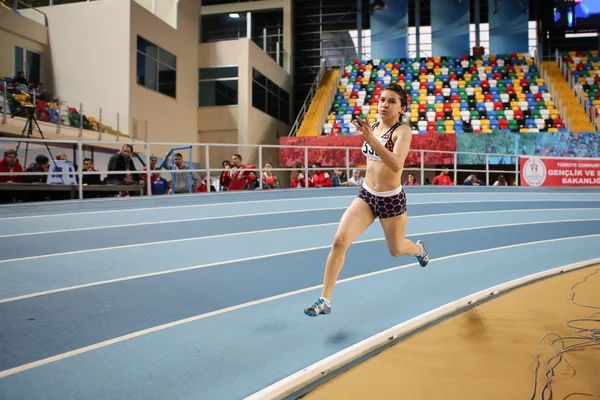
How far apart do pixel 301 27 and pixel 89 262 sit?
84.3ft

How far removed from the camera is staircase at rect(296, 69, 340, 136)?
22891mm

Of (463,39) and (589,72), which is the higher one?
(463,39)

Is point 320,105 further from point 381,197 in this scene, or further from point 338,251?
point 338,251

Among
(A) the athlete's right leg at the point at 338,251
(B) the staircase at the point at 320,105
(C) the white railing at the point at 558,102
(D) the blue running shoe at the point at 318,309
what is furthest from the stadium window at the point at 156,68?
(C) the white railing at the point at 558,102

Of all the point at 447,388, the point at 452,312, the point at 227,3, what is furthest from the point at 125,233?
the point at 227,3

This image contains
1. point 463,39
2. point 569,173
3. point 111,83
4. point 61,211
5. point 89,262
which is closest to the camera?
point 89,262

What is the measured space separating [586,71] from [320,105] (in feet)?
47.4

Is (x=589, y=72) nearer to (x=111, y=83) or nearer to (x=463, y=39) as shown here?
(x=463, y=39)

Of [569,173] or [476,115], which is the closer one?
[569,173]

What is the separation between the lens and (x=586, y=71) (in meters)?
25.3

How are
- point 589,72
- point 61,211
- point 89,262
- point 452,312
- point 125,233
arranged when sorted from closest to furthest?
1. point 452,312
2. point 89,262
3. point 125,233
4. point 61,211
5. point 589,72

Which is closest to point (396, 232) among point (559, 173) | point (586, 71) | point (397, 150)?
point (397, 150)

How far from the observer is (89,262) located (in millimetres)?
4723

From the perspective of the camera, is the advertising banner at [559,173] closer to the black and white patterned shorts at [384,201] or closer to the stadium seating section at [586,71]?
the stadium seating section at [586,71]
